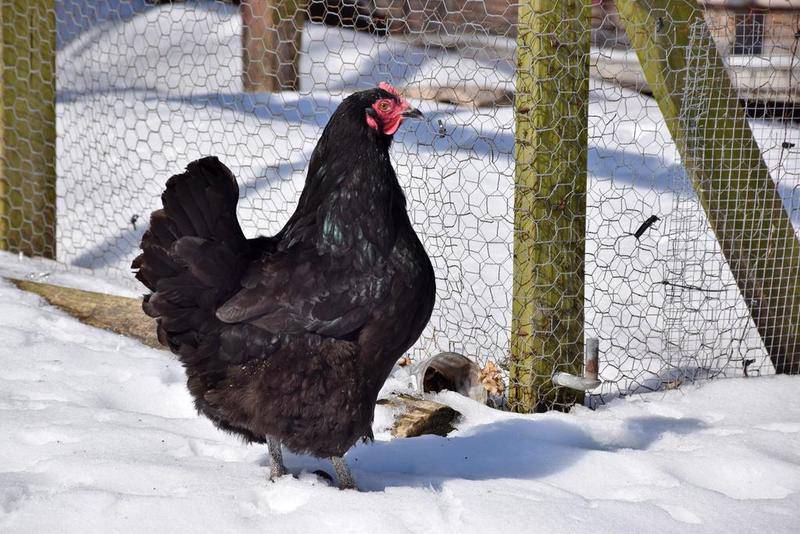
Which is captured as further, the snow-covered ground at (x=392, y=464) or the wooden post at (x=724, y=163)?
the wooden post at (x=724, y=163)

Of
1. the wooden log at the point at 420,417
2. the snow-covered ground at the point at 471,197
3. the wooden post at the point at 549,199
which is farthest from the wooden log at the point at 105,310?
the wooden post at the point at 549,199

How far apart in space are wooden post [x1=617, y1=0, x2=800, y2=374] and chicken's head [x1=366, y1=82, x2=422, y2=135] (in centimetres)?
111

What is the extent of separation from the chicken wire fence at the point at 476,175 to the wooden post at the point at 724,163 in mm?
24

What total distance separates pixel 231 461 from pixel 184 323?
593 mm

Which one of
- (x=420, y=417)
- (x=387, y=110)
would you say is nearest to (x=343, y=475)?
(x=420, y=417)

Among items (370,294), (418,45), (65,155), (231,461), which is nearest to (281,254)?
(370,294)

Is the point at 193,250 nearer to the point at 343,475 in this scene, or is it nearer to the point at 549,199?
the point at 343,475

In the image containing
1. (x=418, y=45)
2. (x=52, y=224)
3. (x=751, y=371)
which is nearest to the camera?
(x=751, y=371)

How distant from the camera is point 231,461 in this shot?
2836mm

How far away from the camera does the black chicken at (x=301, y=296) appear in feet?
8.03

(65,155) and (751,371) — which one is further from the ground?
(65,155)

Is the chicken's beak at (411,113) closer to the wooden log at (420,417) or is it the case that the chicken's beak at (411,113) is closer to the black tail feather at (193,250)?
the black tail feather at (193,250)

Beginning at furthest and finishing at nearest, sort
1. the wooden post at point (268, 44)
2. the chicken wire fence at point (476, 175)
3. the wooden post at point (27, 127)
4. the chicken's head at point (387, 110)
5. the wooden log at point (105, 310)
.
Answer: the wooden post at point (268, 44)
the wooden post at point (27, 127)
the wooden log at point (105, 310)
the chicken wire fence at point (476, 175)
the chicken's head at point (387, 110)

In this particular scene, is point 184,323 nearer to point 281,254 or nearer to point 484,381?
point 281,254
